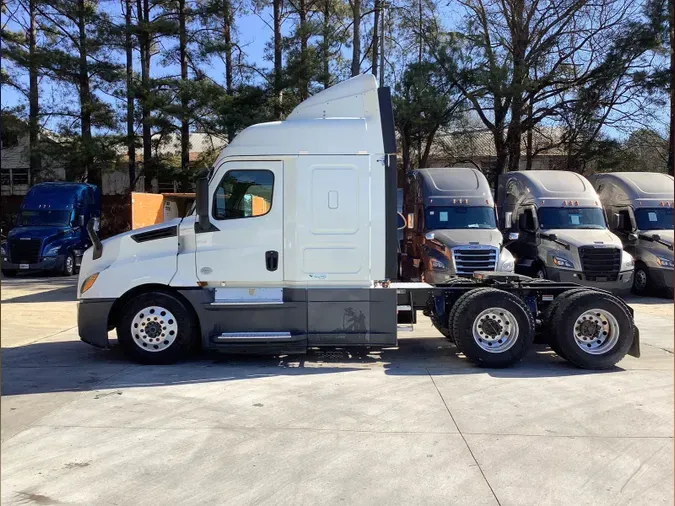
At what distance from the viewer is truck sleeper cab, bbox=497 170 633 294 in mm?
14078

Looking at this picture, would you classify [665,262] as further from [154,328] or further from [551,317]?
[154,328]

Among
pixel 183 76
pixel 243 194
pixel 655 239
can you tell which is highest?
pixel 183 76

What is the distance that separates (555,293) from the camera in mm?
7773

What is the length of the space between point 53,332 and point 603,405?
28.9 feet

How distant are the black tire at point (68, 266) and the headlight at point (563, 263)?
15677 millimetres

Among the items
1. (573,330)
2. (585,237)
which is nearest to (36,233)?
(585,237)

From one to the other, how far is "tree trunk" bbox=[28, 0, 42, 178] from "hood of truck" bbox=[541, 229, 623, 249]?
2190cm

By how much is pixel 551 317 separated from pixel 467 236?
6225 millimetres

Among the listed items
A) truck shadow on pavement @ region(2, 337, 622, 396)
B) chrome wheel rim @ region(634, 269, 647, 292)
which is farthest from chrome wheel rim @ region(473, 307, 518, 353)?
chrome wheel rim @ region(634, 269, 647, 292)

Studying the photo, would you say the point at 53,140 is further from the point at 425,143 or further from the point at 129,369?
the point at 129,369

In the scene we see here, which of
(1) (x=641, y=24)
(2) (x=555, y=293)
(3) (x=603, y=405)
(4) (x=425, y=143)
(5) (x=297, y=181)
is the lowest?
(3) (x=603, y=405)

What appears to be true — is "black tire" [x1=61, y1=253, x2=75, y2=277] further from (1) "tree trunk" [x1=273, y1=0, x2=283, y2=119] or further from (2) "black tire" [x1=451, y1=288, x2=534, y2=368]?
(2) "black tire" [x1=451, y1=288, x2=534, y2=368]

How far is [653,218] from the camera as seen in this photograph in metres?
15.9

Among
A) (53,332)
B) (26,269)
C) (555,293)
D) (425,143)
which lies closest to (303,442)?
(555,293)
